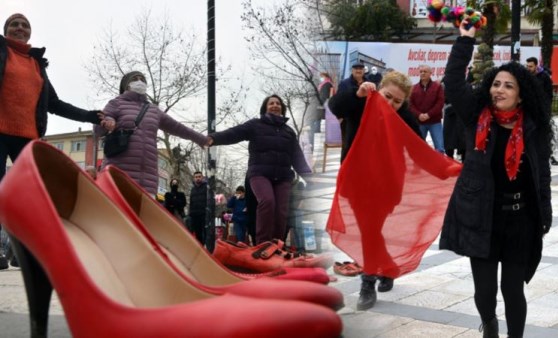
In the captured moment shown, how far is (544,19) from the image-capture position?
2162 cm

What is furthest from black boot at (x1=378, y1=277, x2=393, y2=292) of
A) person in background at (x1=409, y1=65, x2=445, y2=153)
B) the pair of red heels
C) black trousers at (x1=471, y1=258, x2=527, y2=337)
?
person in background at (x1=409, y1=65, x2=445, y2=153)

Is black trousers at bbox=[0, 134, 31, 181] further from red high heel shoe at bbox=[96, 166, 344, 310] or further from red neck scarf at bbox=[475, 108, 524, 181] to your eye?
red neck scarf at bbox=[475, 108, 524, 181]

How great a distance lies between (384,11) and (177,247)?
112ft

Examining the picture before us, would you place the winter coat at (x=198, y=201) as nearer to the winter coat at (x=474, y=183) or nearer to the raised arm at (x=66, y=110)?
the raised arm at (x=66, y=110)

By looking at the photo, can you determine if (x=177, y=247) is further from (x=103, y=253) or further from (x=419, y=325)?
(x=419, y=325)

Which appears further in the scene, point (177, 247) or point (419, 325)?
point (419, 325)

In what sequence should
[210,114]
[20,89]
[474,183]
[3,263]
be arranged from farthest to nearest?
[210,114] → [3,263] → [20,89] → [474,183]

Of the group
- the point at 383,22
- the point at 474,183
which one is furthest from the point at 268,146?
the point at 383,22

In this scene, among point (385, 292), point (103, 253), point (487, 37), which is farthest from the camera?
point (487, 37)

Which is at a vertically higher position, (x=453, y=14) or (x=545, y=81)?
(x=453, y=14)

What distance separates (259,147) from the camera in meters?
6.32

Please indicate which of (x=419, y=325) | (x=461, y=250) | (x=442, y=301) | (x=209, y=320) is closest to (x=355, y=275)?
(x=442, y=301)

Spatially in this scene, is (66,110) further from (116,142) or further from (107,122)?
(116,142)

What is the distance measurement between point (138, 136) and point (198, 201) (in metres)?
7.84
